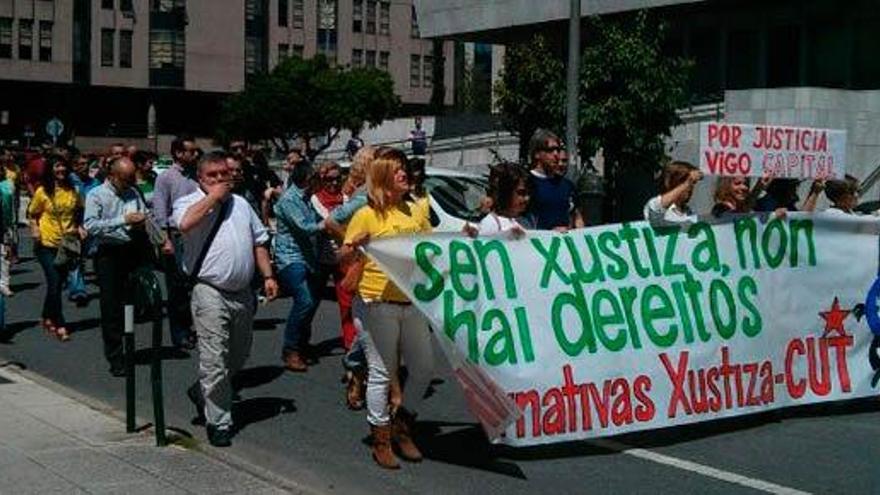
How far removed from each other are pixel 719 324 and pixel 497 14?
32.9 metres

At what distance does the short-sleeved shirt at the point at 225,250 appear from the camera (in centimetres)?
746

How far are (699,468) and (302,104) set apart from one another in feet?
196

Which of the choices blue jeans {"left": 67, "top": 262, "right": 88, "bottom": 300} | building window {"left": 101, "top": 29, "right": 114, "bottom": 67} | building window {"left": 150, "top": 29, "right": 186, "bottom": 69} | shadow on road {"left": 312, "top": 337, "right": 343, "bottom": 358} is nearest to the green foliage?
blue jeans {"left": 67, "top": 262, "right": 88, "bottom": 300}

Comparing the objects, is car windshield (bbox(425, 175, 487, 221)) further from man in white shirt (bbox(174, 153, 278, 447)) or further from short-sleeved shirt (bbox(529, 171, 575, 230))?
man in white shirt (bbox(174, 153, 278, 447))

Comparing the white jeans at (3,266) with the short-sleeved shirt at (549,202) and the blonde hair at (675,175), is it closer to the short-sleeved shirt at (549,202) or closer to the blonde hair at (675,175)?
the short-sleeved shirt at (549,202)

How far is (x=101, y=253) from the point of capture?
10391mm

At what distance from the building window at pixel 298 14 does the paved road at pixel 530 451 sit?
250ft

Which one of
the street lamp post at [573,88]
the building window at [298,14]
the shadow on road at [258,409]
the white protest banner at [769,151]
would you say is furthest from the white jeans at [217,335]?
the building window at [298,14]

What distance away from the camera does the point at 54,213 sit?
12.8m

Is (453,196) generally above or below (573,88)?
below

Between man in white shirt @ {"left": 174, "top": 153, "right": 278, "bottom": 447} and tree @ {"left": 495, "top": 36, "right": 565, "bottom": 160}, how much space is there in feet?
58.6

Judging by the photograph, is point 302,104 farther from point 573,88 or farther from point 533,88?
point 573,88

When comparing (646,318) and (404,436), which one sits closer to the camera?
(404,436)

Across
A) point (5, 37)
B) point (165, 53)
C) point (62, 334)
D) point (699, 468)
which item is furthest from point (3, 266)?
point (165, 53)
